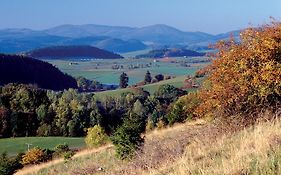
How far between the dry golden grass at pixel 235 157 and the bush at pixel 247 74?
5013 millimetres

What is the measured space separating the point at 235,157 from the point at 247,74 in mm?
10985

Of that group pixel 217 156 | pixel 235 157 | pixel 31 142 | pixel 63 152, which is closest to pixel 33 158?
pixel 63 152

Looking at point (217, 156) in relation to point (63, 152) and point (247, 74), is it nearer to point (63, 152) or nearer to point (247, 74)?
point (247, 74)

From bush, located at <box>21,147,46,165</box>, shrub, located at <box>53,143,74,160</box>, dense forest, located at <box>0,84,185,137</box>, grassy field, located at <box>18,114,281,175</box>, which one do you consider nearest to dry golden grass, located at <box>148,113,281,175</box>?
grassy field, located at <box>18,114,281,175</box>

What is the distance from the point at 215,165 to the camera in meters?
7.58

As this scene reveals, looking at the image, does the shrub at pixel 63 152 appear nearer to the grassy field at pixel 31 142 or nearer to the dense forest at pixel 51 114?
the grassy field at pixel 31 142

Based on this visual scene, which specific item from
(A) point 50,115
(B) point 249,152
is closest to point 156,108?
(A) point 50,115

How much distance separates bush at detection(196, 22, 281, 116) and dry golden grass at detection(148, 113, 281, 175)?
5013 mm

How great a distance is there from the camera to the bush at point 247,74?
1642 cm

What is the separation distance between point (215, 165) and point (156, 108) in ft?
359

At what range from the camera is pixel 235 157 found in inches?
297

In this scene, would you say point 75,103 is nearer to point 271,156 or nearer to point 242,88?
point 242,88

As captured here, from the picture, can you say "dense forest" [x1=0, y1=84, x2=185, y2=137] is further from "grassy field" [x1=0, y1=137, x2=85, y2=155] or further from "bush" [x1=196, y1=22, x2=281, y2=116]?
"bush" [x1=196, y1=22, x2=281, y2=116]

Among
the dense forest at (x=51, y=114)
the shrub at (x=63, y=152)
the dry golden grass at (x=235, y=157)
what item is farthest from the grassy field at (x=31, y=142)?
the dry golden grass at (x=235, y=157)
